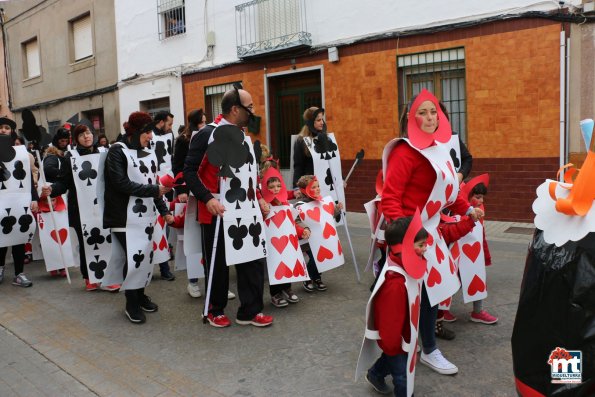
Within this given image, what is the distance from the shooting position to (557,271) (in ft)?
6.97

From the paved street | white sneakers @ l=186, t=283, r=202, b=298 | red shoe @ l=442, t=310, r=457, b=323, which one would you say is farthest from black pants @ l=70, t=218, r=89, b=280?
red shoe @ l=442, t=310, r=457, b=323

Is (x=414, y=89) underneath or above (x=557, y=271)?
above

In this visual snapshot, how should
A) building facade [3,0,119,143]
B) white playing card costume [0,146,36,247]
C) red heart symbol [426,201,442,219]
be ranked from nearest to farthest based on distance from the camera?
1. red heart symbol [426,201,442,219]
2. white playing card costume [0,146,36,247]
3. building facade [3,0,119,143]

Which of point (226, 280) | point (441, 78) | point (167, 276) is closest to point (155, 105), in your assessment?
point (441, 78)

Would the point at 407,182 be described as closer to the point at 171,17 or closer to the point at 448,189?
→ the point at 448,189

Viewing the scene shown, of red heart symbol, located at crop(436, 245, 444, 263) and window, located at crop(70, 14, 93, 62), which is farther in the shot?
window, located at crop(70, 14, 93, 62)

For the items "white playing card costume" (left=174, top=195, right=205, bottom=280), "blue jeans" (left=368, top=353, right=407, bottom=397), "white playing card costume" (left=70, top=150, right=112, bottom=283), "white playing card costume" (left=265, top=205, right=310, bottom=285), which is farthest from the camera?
"white playing card costume" (left=70, top=150, right=112, bottom=283)

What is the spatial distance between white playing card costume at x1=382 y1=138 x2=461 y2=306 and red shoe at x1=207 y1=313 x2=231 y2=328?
2.01m

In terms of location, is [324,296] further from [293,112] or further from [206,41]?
[206,41]

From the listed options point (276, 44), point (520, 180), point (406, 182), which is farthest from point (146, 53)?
point (406, 182)

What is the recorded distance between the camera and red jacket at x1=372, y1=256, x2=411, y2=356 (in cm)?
303

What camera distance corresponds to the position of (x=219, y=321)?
4.80 m

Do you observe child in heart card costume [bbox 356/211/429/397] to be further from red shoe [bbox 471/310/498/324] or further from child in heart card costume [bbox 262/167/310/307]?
child in heart card costume [bbox 262/167/310/307]

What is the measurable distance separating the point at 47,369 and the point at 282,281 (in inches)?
81.4
